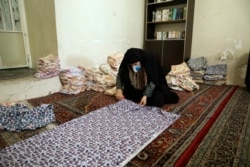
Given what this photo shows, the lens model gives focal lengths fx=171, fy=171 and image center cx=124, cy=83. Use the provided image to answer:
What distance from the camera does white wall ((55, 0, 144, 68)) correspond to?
269 centimetres

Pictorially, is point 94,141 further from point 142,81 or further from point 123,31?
point 123,31

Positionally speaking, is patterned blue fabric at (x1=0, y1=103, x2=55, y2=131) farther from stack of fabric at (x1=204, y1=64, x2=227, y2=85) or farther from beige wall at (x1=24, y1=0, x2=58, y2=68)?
stack of fabric at (x1=204, y1=64, x2=227, y2=85)

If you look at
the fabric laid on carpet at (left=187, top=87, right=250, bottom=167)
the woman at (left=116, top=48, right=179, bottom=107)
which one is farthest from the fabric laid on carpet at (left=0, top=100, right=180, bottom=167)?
the fabric laid on carpet at (left=187, top=87, right=250, bottom=167)

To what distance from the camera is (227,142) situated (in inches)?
52.4

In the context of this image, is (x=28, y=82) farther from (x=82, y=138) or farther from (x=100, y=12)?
(x=100, y=12)

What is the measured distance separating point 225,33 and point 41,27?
3.26 metres

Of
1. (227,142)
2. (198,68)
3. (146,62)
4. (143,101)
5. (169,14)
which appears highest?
(169,14)

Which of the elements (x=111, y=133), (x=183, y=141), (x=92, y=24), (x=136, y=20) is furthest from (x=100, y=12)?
(x=183, y=141)

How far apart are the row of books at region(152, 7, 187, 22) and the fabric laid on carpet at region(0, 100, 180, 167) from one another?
2.52 m

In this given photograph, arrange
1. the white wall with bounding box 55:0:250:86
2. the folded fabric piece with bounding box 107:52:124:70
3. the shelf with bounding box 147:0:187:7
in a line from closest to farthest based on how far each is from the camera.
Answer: the white wall with bounding box 55:0:250:86 → the folded fabric piece with bounding box 107:52:124:70 → the shelf with bounding box 147:0:187:7

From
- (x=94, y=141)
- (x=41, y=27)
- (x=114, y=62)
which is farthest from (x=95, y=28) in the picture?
(x=94, y=141)

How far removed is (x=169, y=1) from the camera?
3588mm

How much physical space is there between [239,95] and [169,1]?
7.52 feet

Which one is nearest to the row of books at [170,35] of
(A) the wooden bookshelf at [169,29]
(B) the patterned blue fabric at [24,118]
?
(A) the wooden bookshelf at [169,29]
